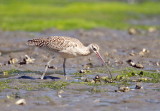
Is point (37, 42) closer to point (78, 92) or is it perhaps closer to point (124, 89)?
point (78, 92)

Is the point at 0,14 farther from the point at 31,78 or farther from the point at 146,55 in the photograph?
the point at 31,78

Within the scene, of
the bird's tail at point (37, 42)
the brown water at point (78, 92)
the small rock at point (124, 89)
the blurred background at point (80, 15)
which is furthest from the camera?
the blurred background at point (80, 15)

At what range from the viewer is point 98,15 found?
42031mm

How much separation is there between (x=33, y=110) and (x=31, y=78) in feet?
11.7

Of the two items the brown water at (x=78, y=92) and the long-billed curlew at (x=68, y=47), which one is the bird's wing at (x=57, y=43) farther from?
the brown water at (x=78, y=92)

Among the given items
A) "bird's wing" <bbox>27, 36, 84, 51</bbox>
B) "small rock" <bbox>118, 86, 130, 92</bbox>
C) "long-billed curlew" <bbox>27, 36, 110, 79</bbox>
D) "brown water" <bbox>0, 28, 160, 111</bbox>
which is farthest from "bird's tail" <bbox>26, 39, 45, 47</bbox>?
"small rock" <bbox>118, 86, 130, 92</bbox>

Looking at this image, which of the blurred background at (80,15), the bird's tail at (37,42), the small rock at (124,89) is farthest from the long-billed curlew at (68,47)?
the blurred background at (80,15)

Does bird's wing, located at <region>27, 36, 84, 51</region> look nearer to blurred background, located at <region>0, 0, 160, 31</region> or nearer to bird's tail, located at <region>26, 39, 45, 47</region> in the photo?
bird's tail, located at <region>26, 39, 45, 47</region>

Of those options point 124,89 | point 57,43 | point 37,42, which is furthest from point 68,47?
point 124,89

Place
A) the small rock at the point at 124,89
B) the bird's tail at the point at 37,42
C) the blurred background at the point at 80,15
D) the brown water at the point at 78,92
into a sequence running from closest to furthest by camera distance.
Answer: the brown water at the point at 78,92 → the small rock at the point at 124,89 → the bird's tail at the point at 37,42 → the blurred background at the point at 80,15

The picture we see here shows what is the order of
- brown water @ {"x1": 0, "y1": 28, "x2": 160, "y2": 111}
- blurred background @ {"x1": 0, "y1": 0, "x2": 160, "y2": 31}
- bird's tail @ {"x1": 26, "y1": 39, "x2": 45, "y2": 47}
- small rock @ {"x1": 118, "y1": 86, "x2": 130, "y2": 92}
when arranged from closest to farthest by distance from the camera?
1. brown water @ {"x1": 0, "y1": 28, "x2": 160, "y2": 111}
2. small rock @ {"x1": 118, "y1": 86, "x2": 130, "y2": 92}
3. bird's tail @ {"x1": 26, "y1": 39, "x2": 45, "y2": 47}
4. blurred background @ {"x1": 0, "y1": 0, "x2": 160, "y2": 31}

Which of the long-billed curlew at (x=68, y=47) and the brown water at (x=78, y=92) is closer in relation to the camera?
the brown water at (x=78, y=92)

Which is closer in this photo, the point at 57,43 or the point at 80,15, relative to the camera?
the point at 57,43

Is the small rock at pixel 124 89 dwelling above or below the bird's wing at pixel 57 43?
below
